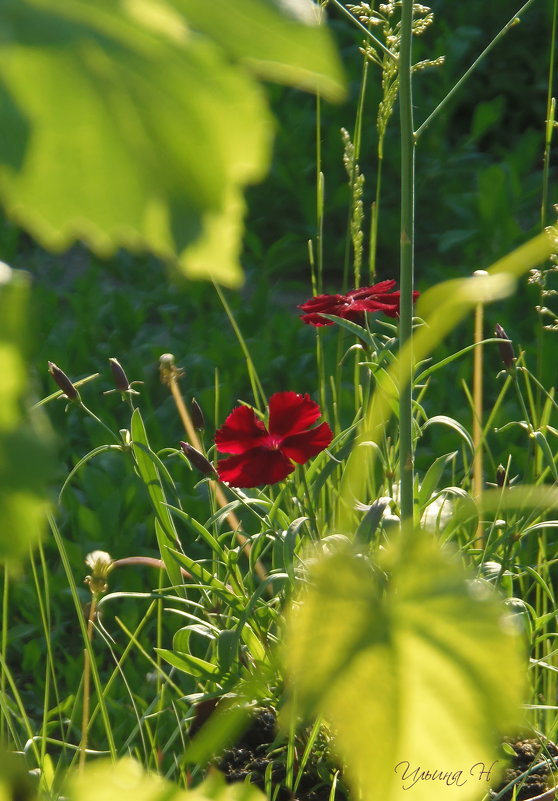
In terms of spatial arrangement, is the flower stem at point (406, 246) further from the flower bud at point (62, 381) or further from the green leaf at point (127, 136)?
the green leaf at point (127, 136)

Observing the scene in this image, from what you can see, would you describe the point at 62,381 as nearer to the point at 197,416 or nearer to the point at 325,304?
the point at 197,416

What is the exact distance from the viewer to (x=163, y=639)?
161 cm

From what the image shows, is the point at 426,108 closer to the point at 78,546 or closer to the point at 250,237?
the point at 250,237

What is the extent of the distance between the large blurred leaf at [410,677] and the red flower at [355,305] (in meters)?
0.99

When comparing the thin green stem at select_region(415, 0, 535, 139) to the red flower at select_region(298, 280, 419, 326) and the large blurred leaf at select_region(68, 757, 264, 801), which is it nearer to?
the red flower at select_region(298, 280, 419, 326)

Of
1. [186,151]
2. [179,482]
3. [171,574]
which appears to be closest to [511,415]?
[179,482]

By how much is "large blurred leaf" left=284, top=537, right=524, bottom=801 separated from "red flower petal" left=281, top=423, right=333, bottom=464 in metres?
0.91

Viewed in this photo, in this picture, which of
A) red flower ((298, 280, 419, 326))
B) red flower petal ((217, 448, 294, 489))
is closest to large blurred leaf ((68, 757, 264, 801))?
red flower petal ((217, 448, 294, 489))

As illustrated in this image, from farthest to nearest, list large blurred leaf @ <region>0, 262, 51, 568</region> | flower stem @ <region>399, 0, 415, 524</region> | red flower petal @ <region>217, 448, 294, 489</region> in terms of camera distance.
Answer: red flower petal @ <region>217, 448, 294, 489</region>, flower stem @ <region>399, 0, 415, 524</region>, large blurred leaf @ <region>0, 262, 51, 568</region>

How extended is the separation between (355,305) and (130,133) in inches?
39.4

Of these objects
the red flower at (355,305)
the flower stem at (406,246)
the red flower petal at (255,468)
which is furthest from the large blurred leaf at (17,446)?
the red flower at (355,305)

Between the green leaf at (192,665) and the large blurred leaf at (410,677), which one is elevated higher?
the large blurred leaf at (410,677)

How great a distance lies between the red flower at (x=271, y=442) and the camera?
3.45ft

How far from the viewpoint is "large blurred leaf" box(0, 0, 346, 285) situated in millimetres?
166
